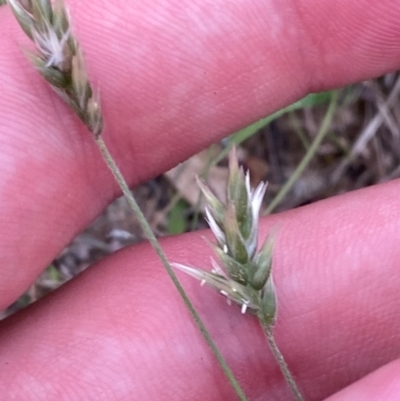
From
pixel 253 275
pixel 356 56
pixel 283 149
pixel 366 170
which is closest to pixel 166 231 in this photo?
pixel 283 149

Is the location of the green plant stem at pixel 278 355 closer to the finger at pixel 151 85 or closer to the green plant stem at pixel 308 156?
the finger at pixel 151 85

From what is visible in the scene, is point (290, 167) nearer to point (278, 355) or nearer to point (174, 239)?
point (174, 239)

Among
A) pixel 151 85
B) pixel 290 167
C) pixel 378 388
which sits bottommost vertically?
pixel 378 388

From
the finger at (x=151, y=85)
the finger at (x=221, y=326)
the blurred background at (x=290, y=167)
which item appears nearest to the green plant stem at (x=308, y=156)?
the blurred background at (x=290, y=167)

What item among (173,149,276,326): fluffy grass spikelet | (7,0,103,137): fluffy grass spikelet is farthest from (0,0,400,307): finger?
(173,149,276,326): fluffy grass spikelet

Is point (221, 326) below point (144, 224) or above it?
below

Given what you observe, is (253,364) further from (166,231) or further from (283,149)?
(283,149)

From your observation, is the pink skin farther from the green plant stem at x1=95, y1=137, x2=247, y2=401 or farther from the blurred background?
the blurred background

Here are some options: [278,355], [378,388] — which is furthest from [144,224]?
[378,388]
